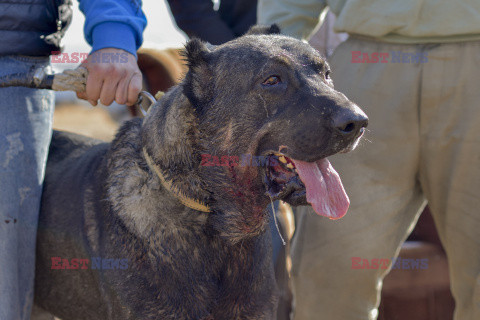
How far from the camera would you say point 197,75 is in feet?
7.83

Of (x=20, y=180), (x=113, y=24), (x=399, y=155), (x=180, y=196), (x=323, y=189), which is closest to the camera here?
(x=323, y=189)

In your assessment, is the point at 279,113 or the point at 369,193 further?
the point at 369,193

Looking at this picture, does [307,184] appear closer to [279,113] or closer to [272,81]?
[279,113]

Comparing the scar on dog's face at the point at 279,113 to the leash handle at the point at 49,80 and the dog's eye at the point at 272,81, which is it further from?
the leash handle at the point at 49,80

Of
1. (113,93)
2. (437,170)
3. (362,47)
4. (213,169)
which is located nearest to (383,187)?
(437,170)

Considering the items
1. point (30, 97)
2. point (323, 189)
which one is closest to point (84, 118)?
point (30, 97)

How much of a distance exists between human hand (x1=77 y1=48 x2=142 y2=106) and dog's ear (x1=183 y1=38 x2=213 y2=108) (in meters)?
0.36

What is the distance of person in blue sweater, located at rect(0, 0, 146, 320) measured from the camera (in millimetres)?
2480

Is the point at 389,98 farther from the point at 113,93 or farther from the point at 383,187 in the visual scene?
the point at 113,93

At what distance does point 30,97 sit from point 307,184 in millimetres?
1405

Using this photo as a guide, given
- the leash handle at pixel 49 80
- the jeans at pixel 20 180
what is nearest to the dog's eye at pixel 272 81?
the leash handle at pixel 49 80

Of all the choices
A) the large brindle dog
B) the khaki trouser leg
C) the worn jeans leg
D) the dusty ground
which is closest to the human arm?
the large brindle dog

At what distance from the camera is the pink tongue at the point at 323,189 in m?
2.14

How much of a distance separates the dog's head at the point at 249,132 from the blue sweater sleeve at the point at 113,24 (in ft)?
1.43
